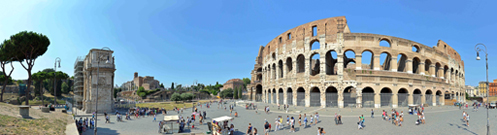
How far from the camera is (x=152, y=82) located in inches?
4459

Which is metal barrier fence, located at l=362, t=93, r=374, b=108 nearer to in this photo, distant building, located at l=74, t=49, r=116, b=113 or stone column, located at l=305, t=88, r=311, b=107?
stone column, located at l=305, t=88, r=311, b=107

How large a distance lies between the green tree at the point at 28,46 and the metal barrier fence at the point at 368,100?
48274 mm

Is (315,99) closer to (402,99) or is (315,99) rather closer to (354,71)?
(354,71)

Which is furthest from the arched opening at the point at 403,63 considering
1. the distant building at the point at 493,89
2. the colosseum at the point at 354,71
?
Result: the distant building at the point at 493,89

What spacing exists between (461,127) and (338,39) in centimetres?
2015

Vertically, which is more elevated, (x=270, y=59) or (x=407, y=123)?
(x=270, y=59)

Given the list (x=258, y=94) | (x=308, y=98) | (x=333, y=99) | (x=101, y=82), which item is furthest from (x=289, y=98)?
(x=101, y=82)

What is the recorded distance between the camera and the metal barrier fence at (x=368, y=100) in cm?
3644

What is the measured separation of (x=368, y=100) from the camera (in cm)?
3650

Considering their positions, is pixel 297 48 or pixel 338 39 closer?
pixel 338 39

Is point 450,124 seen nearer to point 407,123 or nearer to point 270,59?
point 407,123

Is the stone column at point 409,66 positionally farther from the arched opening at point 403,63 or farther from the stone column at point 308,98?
the stone column at point 308,98

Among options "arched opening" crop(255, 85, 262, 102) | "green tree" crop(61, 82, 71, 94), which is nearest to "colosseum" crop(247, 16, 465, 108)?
"arched opening" crop(255, 85, 262, 102)

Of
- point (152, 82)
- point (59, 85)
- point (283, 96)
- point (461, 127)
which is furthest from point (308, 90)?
point (152, 82)
